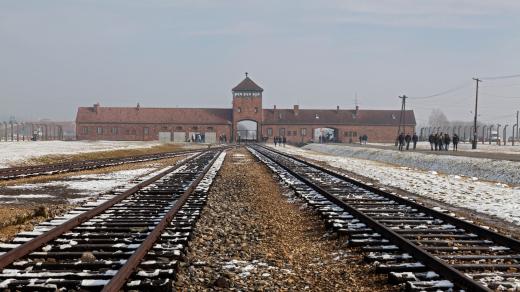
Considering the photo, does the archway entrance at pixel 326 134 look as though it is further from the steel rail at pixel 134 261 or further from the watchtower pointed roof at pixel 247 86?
the steel rail at pixel 134 261

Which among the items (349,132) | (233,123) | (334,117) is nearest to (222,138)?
(233,123)

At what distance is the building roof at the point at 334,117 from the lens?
4072 inches

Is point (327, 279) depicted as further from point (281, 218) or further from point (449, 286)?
point (281, 218)

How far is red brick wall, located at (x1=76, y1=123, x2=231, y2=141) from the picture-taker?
99312 millimetres

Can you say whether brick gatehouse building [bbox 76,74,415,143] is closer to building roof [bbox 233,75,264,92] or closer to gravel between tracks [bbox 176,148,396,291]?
building roof [bbox 233,75,264,92]

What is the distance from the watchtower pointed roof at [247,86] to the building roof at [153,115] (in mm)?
5362

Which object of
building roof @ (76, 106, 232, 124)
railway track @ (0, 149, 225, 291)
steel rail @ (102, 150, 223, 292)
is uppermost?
building roof @ (76, 106, 232, 124)

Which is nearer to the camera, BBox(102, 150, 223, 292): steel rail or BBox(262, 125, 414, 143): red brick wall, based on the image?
BBox(102, 150, 223, 292): steel rail

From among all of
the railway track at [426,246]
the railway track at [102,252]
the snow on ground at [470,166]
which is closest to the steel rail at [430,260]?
the railway track at [426,246]

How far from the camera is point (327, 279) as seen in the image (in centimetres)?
527

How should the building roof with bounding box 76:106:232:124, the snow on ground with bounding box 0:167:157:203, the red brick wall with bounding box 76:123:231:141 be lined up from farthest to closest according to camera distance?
the building roof with bounding box 76:106:232:124 → the red brick wall with bounding box 76:123:231:141 → the snow on ground with bounding box 0:167:157:203

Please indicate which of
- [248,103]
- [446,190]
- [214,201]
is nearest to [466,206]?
[446,190]

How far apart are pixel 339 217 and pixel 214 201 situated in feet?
10.9

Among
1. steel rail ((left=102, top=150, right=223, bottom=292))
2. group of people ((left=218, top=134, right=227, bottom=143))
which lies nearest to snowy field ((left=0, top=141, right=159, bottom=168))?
steel rail ((left=102, top=150, right=223, bottom=292))
